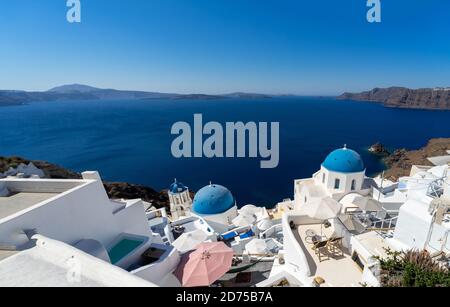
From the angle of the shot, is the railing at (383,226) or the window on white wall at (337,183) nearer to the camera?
the railing at (383,226)

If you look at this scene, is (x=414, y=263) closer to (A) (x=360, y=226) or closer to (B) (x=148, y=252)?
(A) (x=360, y=226)

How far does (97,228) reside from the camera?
784 centimetres

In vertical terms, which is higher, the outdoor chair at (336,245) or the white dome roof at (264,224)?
the outdoor chair at (336,245)

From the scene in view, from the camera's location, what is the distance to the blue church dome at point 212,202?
23.1 meters

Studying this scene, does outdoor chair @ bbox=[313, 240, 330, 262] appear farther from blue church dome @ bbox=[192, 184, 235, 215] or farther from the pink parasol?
blue church dome @ bbox=[192, 184, 235, 215]

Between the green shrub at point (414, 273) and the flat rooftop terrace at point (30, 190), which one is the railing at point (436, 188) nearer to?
the green shrub at point (414, 273)

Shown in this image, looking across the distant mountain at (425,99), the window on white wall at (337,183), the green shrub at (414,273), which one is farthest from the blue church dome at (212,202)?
the distant mountain at (425,99)

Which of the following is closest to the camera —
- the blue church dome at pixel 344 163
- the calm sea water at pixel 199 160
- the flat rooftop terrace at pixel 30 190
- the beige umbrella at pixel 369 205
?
the flat rooftop terrace at pixel 30 190

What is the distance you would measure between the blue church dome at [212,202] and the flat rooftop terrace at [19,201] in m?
16.1

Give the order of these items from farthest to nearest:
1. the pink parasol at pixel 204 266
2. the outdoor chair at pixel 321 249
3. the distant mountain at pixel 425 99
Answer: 1. the distant mountain at pixel 425 99
2. the outdoor chair at pixel 321 249
3. the pink parasol at pixel 204 266
